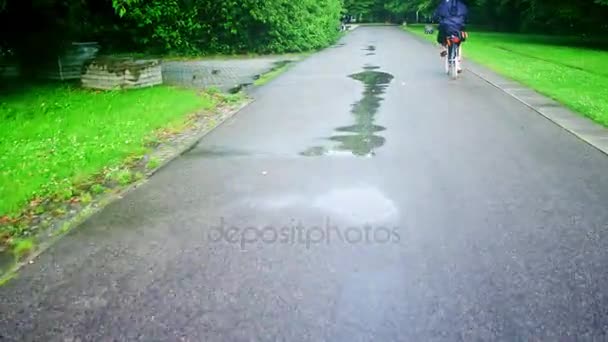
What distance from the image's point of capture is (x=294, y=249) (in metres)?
4.51

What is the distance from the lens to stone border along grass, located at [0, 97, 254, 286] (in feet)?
14.7

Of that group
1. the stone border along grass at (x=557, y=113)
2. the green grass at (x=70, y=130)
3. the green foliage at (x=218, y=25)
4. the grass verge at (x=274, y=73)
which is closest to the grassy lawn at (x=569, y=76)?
the stone border along grass at (x=557, y=113)

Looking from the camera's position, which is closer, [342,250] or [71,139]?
[342,250]

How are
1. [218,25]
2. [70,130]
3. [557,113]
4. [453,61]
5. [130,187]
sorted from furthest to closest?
[218,25]
[453,61]
[557,113]
[70,130]
[130,187]

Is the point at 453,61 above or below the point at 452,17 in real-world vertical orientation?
below

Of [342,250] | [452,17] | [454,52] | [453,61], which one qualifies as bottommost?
[342,250]

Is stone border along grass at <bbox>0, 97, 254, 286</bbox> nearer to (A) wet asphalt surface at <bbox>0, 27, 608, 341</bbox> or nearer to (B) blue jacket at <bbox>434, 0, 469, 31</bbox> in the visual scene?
(A) wet asphalt surface at <bbox>0, 27, 608, 341</bbox>

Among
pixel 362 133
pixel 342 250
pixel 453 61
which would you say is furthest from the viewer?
pixel 453 61

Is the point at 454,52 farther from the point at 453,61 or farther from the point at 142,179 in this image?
the point at 142,179

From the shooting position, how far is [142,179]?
→ 6.60 meters

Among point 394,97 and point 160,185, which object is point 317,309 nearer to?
point 160,185

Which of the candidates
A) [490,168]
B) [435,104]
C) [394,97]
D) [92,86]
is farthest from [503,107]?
[92,86]

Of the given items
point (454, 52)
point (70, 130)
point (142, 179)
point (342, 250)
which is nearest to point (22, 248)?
point (142, 179)

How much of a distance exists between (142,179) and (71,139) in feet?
8.19
